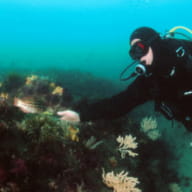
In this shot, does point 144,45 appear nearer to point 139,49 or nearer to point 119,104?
point 139,49

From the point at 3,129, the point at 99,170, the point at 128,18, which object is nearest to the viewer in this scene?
the point at 3,129

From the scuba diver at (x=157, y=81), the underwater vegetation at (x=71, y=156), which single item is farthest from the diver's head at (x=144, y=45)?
the underwater vegetation at (x=71, y=156)

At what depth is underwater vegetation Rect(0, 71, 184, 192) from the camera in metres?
3.64

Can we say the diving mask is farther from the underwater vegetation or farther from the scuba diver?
the underwater vegetation

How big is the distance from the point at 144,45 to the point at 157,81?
2.73ft

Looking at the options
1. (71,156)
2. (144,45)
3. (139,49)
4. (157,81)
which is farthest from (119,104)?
(71,156)

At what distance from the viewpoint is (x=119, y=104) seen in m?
4.92

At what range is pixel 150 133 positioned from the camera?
25.5 ft

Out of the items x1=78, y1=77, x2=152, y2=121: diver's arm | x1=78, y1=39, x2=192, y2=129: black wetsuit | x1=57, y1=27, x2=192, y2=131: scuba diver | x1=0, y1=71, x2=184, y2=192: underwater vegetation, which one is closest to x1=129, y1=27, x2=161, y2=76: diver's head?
x1=57, y1=27, x2=192, y2=131: scuba diver

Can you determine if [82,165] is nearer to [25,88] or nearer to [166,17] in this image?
[25,88]

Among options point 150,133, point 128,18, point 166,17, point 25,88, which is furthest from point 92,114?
point 128,18

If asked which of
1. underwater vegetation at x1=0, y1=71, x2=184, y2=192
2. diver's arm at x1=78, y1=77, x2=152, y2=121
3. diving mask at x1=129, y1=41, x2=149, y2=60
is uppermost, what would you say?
diving mask at x1=129, y1=41, x2=149, y2=60

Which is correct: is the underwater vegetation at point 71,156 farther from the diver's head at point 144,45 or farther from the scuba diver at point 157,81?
the diver's head at point 144,45

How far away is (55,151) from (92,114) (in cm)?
123
